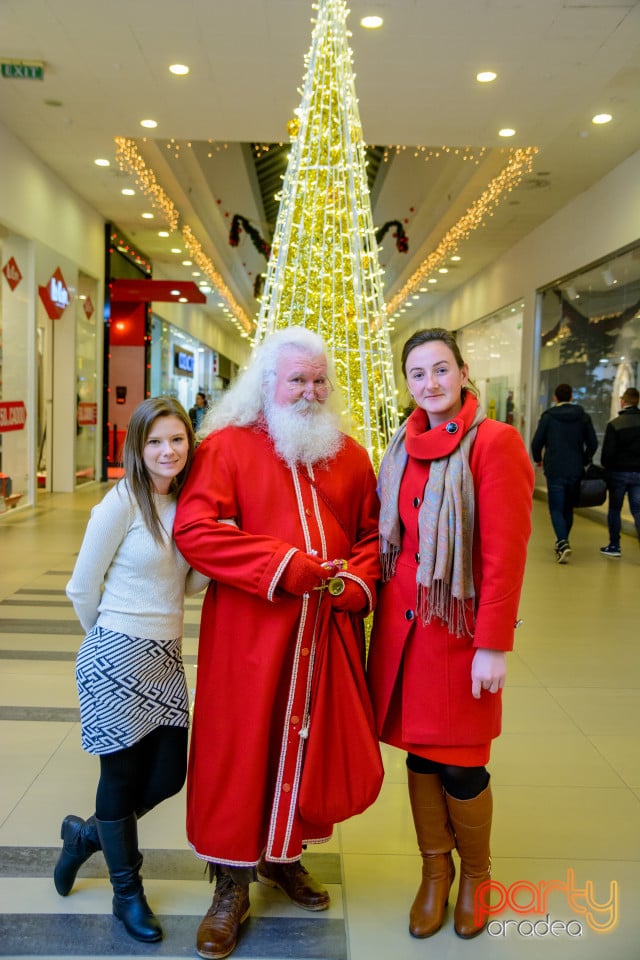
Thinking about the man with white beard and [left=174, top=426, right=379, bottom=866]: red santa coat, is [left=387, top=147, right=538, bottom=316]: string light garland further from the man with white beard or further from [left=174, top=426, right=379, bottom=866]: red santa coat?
[left=174, top=426, right=379, bottom=866]: red santa coat

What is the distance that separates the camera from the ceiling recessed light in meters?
6.23

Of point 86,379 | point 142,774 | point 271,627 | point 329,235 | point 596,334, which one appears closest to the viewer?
point 271,627

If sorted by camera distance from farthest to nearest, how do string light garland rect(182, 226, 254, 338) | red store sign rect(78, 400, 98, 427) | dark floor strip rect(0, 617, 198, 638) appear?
string light garland rect(182, 226, 254, 338)
red store sign rect(78, 400, 98, 427)
dark floor strip rect(0, 617, 198, 638)

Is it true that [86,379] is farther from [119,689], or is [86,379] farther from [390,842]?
[119,689]

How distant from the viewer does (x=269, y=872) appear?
7.74 feet

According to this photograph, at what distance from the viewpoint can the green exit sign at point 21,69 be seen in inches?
283

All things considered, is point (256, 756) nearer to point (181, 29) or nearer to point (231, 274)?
point (181, 29)

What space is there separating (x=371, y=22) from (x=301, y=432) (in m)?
5.35

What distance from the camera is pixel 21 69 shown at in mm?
7258

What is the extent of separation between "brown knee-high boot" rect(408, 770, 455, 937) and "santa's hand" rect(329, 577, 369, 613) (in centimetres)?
50

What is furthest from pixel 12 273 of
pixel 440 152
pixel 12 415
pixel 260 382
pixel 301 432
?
pixel 301 432

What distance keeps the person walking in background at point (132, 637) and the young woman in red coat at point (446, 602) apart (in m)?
0.55

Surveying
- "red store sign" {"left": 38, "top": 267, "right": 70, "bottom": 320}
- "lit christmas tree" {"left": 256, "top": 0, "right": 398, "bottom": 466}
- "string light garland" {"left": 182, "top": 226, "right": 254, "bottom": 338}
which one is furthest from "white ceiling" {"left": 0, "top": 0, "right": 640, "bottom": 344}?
"string light garland" {"left": 182, "top": 226, "right": 254, "bottom": 338}

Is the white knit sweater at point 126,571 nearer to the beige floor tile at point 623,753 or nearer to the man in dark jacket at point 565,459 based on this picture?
the beige floor tile at point 623,753
